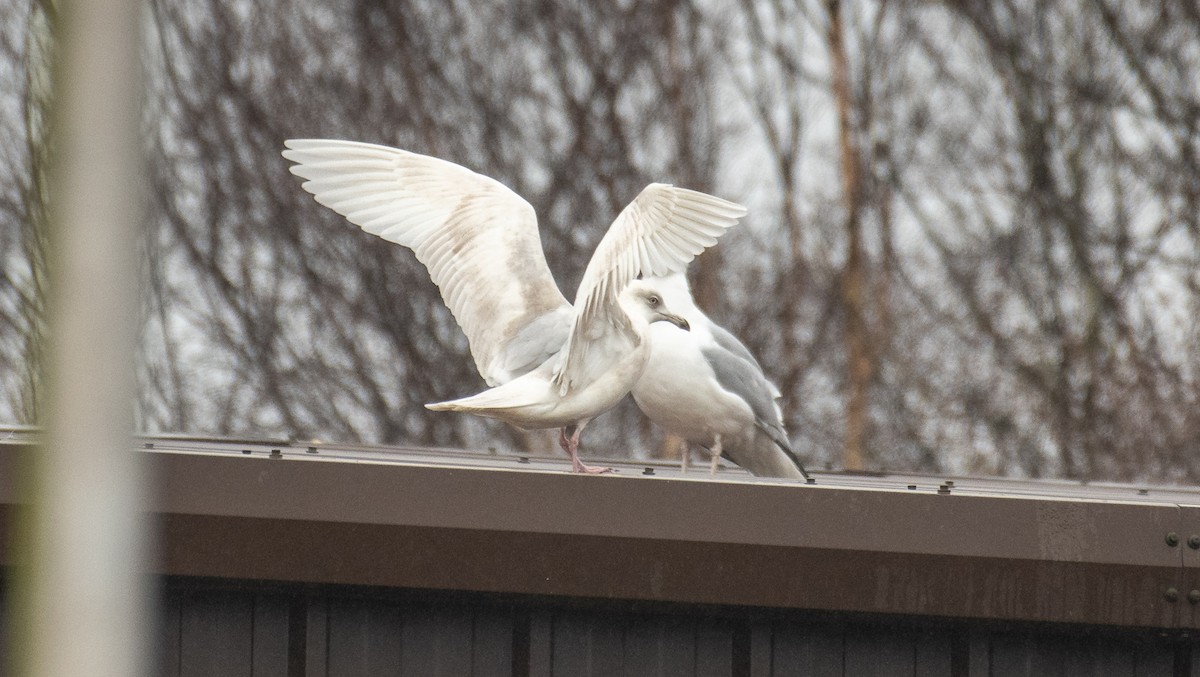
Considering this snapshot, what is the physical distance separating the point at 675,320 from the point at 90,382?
3.44 m

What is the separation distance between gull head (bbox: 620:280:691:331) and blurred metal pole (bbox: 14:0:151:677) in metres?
3.26

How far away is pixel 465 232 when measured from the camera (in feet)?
14.6

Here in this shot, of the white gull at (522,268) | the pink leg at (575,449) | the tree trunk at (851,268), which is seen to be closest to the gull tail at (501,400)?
the white gull at (522,268)

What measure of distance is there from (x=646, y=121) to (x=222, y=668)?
281 inches

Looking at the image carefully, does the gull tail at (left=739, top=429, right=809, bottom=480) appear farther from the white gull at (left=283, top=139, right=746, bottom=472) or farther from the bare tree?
the bare tree

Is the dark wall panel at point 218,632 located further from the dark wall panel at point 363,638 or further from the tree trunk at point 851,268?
the tree trunk at point 851,268

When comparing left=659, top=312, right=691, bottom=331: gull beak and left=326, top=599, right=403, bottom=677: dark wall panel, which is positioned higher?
left=659, top=312, right=691, bottom=331: gull beak

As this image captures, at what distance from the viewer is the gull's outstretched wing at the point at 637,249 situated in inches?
148

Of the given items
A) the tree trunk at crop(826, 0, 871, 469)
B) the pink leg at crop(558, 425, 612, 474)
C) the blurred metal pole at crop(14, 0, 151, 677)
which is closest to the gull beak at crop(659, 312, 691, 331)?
the pink leg at crop(558, 425, 612, 474)

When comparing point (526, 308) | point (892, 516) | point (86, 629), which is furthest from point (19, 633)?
point (526, 308)

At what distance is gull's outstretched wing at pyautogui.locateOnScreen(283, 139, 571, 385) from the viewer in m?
4.29

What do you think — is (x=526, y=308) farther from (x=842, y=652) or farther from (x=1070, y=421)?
(x=1070, y=421)

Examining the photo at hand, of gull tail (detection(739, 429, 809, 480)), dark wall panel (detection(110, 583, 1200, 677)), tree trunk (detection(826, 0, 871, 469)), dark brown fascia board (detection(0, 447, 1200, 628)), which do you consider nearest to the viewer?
dark brown fascia board (detection(0, 447, 1200, 628))

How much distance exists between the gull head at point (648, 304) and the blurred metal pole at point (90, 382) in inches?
129
